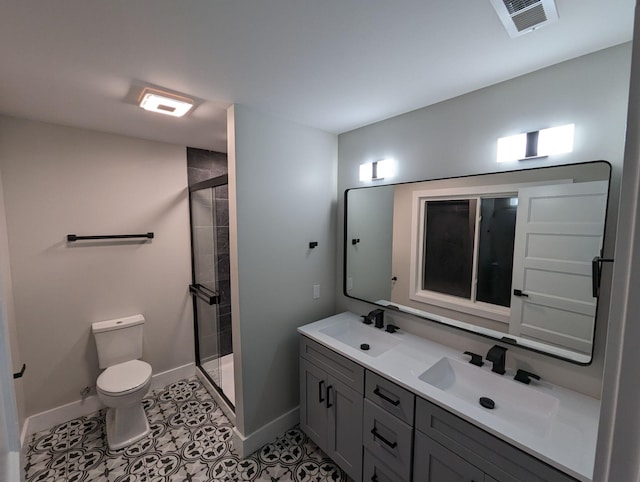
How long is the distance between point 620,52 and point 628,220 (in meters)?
1.61

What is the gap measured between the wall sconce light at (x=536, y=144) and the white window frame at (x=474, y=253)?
0.51 ft

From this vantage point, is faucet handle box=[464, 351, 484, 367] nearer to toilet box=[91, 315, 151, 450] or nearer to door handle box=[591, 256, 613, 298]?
door handle box=[591, 256, 613, 298]

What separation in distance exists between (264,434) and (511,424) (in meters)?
1.68

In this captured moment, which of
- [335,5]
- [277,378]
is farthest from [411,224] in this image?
[277,378]

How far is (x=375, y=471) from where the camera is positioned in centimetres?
162

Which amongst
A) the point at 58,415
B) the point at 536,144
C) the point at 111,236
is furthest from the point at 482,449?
the point at 58,415

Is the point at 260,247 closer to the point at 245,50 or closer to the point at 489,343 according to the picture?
the point at 245,50

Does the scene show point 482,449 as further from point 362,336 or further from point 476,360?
point 362,336

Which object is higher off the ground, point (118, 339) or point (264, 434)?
point (118, 339)

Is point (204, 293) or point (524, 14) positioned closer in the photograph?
point (524, 14)

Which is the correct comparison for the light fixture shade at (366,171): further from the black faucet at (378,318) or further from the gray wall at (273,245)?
the black faucet at (378,318)

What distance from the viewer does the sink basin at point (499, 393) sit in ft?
4.36

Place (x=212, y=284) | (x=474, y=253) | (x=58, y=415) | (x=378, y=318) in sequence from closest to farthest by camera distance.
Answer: (x=474, y=253)
(x=378, y=318)
(x=58, y=415)
(x=212, y=284)

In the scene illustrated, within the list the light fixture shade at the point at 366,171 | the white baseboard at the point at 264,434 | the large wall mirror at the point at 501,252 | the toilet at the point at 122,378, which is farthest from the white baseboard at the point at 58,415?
the light fixture shade at the point at 366,171
